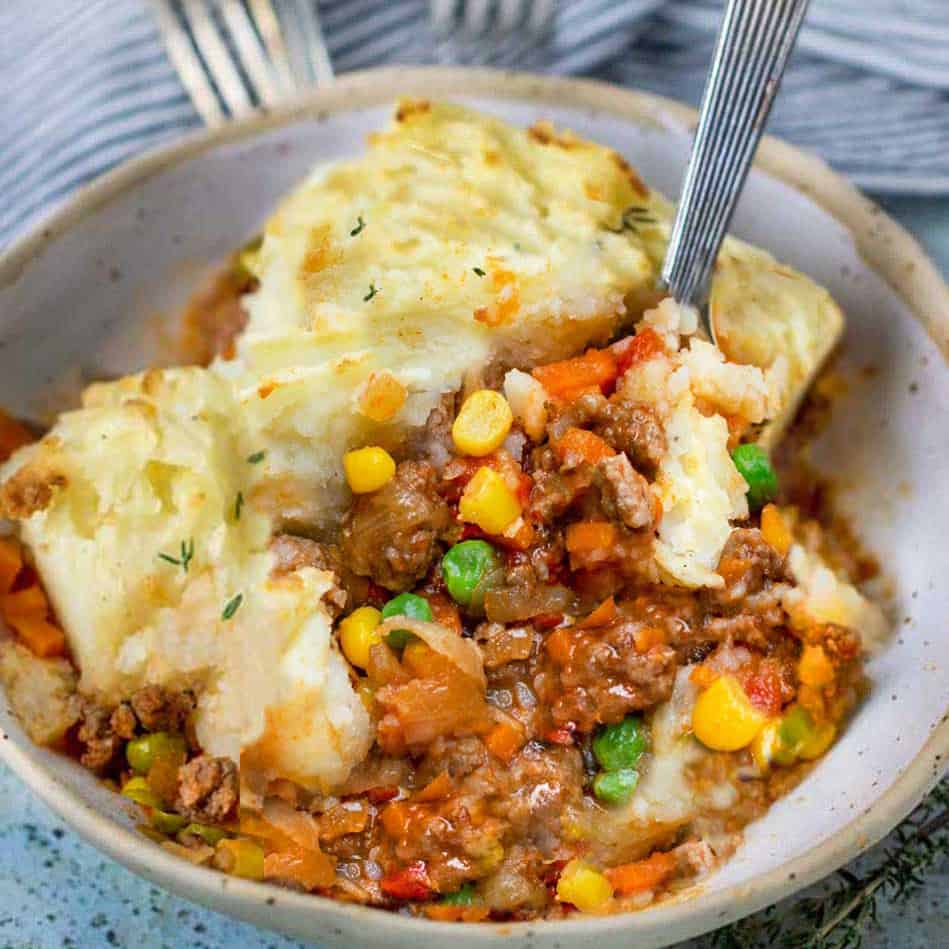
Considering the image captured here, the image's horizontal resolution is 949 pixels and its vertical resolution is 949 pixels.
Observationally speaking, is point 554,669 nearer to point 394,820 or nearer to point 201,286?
point 394,820

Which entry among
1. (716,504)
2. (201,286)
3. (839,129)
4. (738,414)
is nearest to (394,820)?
(716,504)

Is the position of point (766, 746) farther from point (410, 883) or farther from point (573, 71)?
point (573, 71)

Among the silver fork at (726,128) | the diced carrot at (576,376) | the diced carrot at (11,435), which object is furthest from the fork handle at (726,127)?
the diced carrot at (11,435)

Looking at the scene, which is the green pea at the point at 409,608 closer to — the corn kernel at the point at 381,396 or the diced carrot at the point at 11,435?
the corn kernel at the point at 381,396

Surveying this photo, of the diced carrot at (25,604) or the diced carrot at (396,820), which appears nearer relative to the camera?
the diced carrot at (396,820)

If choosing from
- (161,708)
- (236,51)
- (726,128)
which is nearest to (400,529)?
(161,708)

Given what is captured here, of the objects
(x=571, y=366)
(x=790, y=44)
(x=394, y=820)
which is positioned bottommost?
(x=394, y=820)
